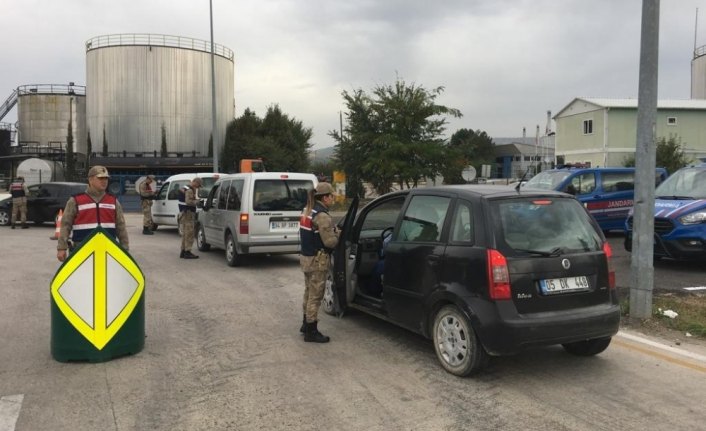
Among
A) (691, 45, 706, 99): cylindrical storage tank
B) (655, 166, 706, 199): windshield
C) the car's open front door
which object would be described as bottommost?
the car's open front door

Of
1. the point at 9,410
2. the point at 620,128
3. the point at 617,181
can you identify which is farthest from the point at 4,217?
the point at 620,128

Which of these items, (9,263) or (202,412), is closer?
(202,412)

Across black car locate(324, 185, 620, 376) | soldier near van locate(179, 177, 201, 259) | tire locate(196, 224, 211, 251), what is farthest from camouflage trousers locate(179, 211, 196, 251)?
black car locate(324, 185, 620, 376)

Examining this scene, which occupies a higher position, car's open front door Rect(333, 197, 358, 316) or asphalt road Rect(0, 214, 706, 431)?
car's open front door Rect(333, 197, 358, 316)

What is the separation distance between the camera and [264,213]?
10.8m

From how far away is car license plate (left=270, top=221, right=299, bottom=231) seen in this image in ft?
35.8

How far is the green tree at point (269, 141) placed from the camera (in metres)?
50.4

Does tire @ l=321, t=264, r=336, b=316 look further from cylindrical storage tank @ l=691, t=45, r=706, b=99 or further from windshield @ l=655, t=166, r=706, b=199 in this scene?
cylindrical storage tank @ l=691, t=45, r=706, b=99

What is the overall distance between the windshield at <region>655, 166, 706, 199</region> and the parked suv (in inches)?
146

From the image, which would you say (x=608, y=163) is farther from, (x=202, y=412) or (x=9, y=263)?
(x=202, y=412)

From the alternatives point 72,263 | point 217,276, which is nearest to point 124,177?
point 217,276

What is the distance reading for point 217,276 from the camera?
10117mm

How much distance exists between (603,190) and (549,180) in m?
1.34

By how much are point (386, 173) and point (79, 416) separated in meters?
17.9
